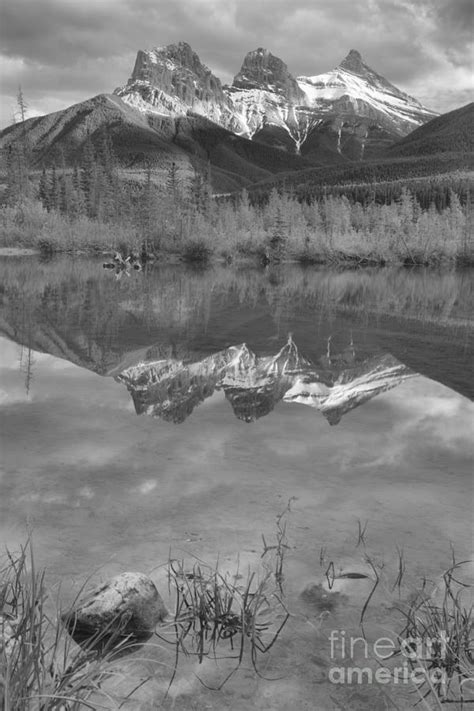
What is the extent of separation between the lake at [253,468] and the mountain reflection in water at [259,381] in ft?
0.22

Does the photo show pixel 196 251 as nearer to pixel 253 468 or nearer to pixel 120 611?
pixel 253 468

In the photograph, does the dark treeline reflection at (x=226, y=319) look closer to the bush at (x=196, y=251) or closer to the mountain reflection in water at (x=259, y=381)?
the mountain reflection in water at (x=259, y=381)

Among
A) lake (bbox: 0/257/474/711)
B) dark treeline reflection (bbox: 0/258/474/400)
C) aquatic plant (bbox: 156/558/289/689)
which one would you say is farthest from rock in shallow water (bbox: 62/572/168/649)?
dark treeline reflection (bbox: 0/258/474/400)

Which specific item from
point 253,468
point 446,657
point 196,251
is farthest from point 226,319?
point 196,251

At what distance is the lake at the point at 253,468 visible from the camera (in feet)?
17.3

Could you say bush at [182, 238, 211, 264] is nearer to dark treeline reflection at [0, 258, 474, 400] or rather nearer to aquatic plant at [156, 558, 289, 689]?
dark treeline reflection at [0, 258, 474, 400]

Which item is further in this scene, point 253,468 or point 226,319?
point 226,319

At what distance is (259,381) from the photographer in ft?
46.0

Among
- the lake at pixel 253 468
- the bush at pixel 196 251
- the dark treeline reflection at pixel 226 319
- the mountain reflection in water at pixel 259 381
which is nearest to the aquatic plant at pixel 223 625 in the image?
the lake at pixel 253 468

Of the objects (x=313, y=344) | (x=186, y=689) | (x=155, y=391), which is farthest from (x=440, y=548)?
(x=313, y=344)

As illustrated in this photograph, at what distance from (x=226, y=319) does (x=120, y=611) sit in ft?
62.9

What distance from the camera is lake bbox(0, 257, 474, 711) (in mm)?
5277

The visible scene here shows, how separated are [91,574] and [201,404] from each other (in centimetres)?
631

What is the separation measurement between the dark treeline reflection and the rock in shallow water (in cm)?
782
